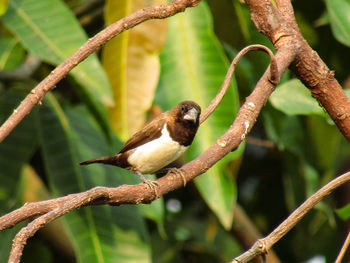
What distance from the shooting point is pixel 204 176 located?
3.04 metres

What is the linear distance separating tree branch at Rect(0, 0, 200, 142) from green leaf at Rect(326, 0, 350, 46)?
1244 millimetres

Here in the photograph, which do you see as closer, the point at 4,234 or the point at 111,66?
the point at 111,66

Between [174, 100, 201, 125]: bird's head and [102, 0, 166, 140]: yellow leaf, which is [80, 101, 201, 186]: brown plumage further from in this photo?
[102, 0, 166, 140]: yellow leaf

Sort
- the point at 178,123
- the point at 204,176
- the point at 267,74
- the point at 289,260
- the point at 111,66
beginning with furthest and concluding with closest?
the point at 289,260
the point at 111,66
the point at 204,176
the point at 178,123
the point at 267,74

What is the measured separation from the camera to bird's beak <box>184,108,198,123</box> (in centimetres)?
275

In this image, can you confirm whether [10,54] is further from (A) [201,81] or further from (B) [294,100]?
(B) [294,100]

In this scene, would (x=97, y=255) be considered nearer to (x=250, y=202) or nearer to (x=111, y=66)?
(x=111, y=66)

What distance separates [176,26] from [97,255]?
1122 millimetres

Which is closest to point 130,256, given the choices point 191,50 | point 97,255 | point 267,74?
point 97,255

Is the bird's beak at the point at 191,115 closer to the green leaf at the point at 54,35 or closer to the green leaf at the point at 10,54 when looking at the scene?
the green leaf at the point at 54,35

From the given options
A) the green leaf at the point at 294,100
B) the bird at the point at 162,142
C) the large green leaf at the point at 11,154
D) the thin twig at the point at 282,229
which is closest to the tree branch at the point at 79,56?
→ the thin twig at the point at 282,229

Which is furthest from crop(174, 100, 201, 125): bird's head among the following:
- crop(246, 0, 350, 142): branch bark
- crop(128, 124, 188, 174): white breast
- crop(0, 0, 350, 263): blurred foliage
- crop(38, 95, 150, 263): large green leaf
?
crop(246, 0, 350, 142): branch bark

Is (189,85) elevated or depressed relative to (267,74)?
elevated

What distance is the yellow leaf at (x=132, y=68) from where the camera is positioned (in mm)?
3125
